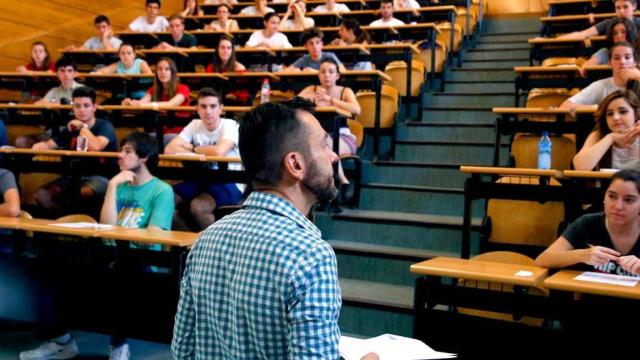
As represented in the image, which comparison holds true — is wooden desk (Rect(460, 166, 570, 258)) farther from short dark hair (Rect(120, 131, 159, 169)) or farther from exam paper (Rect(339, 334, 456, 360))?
exam paper (Rect(339, 334, 456, 360))

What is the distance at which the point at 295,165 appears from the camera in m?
0.95

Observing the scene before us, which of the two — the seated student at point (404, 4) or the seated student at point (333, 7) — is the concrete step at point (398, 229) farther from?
the seated student at point (333, 7)

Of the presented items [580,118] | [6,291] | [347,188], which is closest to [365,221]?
[347,188]

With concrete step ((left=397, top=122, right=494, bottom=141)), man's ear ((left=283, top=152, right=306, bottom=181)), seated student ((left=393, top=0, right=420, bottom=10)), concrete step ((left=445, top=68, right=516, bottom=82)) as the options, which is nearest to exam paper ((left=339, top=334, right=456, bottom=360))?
man's ear ((left=283, top=152, right=306, bottom=181))

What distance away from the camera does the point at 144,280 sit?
2.55m

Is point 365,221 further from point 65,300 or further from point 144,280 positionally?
point 65,300

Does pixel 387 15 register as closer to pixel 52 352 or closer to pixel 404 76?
pixel 404 76

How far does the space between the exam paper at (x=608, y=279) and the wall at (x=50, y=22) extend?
18.3ft

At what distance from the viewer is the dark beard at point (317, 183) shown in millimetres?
956

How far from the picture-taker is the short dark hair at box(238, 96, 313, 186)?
94 cm

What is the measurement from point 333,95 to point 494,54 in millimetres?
2159

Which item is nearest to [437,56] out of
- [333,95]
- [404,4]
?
[404,4]

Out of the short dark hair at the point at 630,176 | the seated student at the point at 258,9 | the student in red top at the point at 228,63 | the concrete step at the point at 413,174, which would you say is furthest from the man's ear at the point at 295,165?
the seated student at the point at 258,9

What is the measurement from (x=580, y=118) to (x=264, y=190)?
8.81 ft
